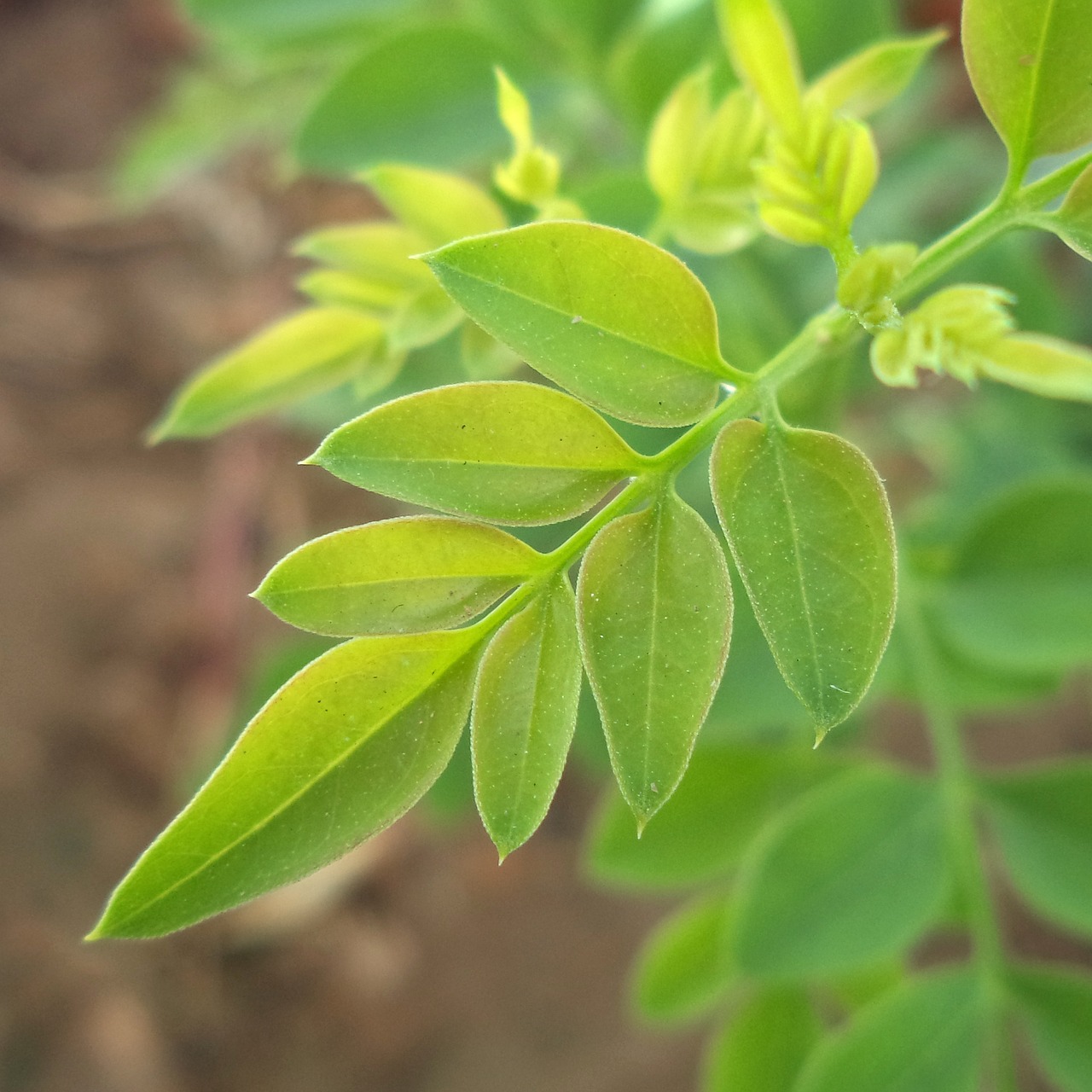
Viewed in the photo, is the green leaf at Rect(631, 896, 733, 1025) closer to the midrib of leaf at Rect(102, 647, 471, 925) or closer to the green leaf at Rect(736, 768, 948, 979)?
the green leaf at Rect(736, 768, 948, 979)

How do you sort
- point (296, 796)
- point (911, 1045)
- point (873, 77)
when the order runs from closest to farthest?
1. point (296, 796)
2. point (873, 77)
3. point (911, 1045)

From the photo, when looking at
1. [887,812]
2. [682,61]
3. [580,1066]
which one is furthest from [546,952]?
[682,61]

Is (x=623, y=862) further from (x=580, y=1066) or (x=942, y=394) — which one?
(x=942, y=394)

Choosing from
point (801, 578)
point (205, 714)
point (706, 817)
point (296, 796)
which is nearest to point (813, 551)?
point (801, 578)

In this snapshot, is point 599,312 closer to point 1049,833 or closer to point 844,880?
point 844,880

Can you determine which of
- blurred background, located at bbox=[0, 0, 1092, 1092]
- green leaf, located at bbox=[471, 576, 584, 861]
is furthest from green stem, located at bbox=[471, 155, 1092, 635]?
blurred background, located at bbox=[0, 0, 1092, 1092]

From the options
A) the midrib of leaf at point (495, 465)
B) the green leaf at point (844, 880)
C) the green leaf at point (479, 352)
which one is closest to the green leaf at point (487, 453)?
the midrib of leaf at point (495, 465)

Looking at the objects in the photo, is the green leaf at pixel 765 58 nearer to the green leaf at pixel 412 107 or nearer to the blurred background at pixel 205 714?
the green leaf at pixel 412 107
